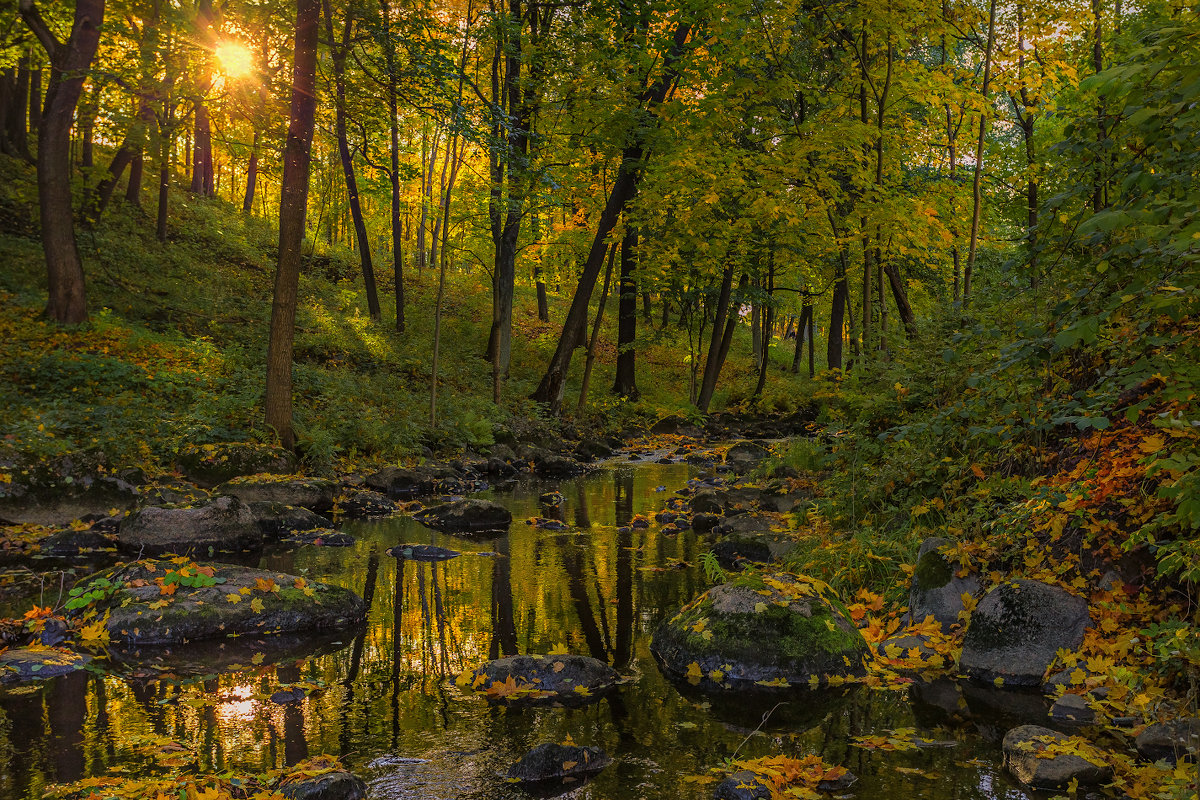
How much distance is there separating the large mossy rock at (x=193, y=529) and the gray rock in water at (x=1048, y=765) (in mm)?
8692

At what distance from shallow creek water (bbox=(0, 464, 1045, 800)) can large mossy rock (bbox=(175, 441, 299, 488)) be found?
5.99 metres

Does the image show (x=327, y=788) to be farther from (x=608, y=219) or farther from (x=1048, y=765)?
(x=608, y=219)

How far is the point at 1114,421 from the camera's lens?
19.6ft

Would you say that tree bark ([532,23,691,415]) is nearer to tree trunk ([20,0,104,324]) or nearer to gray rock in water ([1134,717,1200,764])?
tree trunk ([20,0,104,324])

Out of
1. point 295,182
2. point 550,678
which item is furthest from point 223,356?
point 550,678

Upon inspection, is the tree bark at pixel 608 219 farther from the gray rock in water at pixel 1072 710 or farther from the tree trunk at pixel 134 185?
the gray rock in water at pixel 1072 710

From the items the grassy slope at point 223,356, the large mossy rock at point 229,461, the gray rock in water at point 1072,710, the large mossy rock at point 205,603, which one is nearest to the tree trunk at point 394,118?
the grassy slope at point 223,356

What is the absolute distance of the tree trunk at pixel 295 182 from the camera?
12.3 meters

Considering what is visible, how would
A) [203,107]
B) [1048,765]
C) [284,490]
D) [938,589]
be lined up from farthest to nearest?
[203,107] < [284,490] < [938,589] < [1048,765]

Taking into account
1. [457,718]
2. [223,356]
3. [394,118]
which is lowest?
[457,718]

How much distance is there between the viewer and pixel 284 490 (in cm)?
1188

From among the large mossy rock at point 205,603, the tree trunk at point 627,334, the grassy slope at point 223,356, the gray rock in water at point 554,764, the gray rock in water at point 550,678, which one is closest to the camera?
the gray rock in water at point 554,764

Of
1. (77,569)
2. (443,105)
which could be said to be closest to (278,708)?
(77,569)

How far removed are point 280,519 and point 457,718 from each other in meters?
6.89
